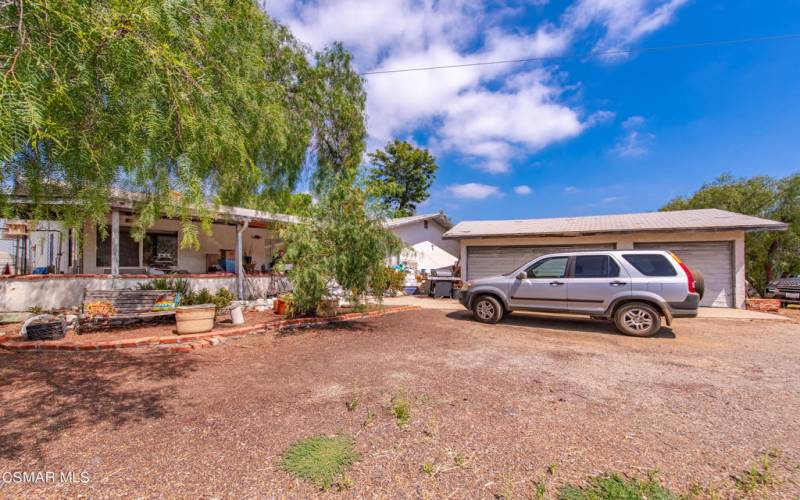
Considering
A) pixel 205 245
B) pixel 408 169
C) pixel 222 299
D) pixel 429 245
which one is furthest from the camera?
pixel 408 169

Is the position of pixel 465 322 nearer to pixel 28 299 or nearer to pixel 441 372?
pixel 441 372

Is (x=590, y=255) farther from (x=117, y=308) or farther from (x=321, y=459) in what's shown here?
(x=117, y=308)

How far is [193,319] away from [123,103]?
5364 millimetres

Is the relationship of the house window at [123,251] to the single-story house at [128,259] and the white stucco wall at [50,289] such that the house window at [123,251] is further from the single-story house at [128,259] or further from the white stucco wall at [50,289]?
the white stucco wall at [50,289]

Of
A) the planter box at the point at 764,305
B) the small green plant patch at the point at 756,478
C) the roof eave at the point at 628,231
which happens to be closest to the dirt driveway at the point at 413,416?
the small green plant patch at the point at 756,478

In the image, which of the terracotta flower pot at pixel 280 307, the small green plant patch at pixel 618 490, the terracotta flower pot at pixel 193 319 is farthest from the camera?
the terracotta flower pot at pixel 280 307

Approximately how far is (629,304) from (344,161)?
1460cm

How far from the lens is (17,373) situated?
15.3ft

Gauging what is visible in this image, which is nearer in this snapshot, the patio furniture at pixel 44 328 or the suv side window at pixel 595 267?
the patio furniture at pixel 44 328

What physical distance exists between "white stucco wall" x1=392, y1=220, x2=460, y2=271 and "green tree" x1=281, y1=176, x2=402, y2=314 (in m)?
9.73

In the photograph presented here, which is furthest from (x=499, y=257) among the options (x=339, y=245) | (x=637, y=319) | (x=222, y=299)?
(x=222, y=299)

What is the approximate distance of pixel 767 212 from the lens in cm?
1986

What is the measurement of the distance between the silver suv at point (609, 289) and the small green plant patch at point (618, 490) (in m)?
5.72

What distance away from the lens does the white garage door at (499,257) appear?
46.2ft
